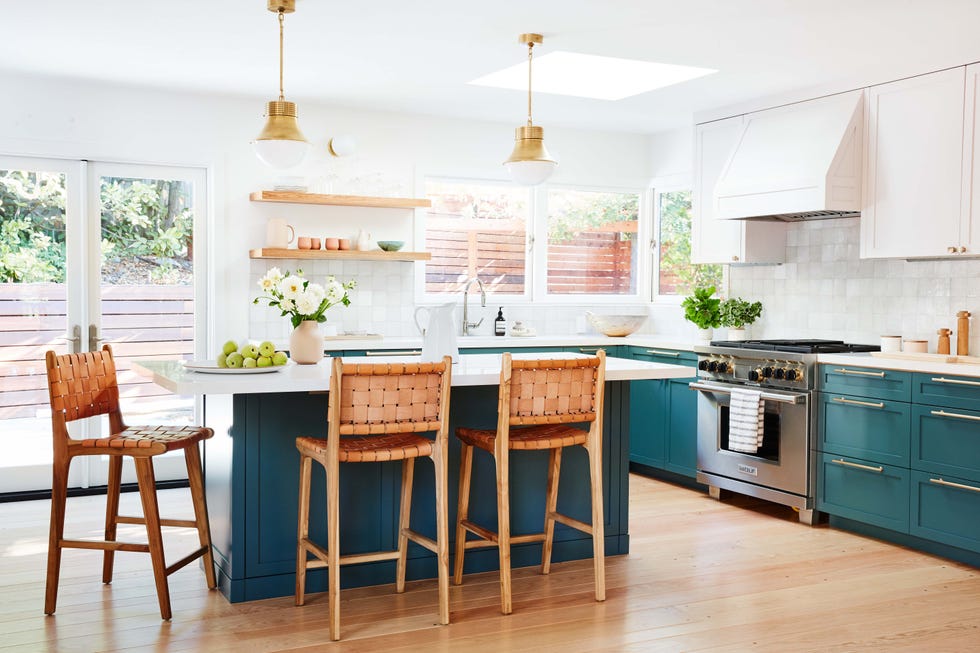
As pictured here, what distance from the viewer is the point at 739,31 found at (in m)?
4.27

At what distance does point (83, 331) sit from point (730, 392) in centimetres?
381

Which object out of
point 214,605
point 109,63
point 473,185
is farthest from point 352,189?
point 214,605

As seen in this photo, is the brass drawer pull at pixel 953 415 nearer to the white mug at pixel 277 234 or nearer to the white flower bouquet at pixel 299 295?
the white flower bouquet at pixel 299 295

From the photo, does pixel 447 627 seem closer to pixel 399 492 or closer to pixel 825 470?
pixel 399 492

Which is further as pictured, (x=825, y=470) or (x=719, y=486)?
(x=719, y=486)

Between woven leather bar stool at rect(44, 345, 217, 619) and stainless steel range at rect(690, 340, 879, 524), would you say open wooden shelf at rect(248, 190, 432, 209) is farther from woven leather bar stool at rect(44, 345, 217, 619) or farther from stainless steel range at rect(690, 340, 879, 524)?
woven leather bar stool at rect(44, 345, 217, 619)

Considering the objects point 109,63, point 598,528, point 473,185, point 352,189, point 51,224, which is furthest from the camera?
point 473,185

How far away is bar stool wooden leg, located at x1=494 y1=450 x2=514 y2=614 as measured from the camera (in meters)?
3.55

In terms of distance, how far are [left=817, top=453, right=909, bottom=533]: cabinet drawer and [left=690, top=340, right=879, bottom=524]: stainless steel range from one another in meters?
0.09

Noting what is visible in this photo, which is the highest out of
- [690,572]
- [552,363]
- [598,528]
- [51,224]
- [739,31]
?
[739,31]

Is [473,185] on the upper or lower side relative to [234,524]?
upper

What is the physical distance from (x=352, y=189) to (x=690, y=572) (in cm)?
333

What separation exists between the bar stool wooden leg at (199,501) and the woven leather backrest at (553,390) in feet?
4.09

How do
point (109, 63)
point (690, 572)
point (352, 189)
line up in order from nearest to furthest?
point (690, 572) < point (109, 63) < point (352, 189)
